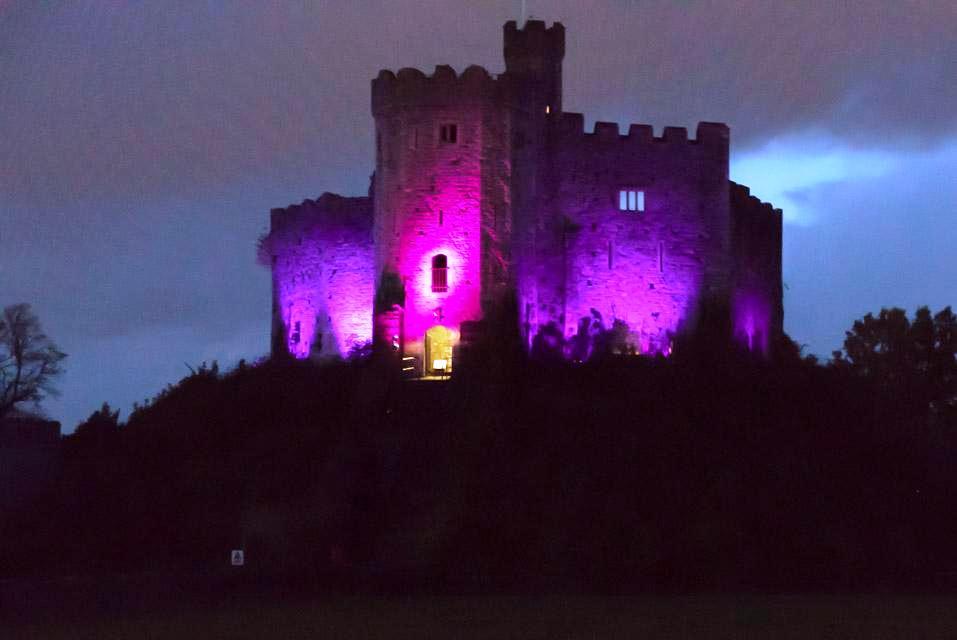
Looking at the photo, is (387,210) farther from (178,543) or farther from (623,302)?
(178,543)

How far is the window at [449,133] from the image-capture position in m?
49.1

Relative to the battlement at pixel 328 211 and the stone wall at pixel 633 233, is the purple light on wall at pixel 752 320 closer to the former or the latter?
the stone wall at pixel 633 233

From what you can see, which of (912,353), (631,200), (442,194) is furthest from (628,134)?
(912,353)

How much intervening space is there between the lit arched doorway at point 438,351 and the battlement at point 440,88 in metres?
6.31

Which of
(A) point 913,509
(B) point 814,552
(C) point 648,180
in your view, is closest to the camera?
(B) point 814,552

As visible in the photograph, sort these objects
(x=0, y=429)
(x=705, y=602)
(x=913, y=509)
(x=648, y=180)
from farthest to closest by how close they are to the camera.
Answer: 1. (x=648, y=180)
2. (x=0, y=429)
3. (x=913, y=509)
4. (x=705, y=602)

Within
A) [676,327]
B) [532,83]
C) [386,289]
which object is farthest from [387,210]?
[676,327]

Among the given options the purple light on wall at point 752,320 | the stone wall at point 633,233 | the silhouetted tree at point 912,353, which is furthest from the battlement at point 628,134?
the silhouetted tree at point 912,353

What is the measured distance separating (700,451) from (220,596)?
40.3ft

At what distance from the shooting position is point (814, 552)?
Result: 132 feet

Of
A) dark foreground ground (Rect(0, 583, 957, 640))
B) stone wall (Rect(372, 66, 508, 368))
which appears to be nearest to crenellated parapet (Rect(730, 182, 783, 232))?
stone wall (Rect(372, 66, 508, 368))

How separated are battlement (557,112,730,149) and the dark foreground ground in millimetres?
18248

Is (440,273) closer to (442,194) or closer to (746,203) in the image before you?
(442,194)

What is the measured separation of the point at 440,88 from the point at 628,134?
6053 mm
